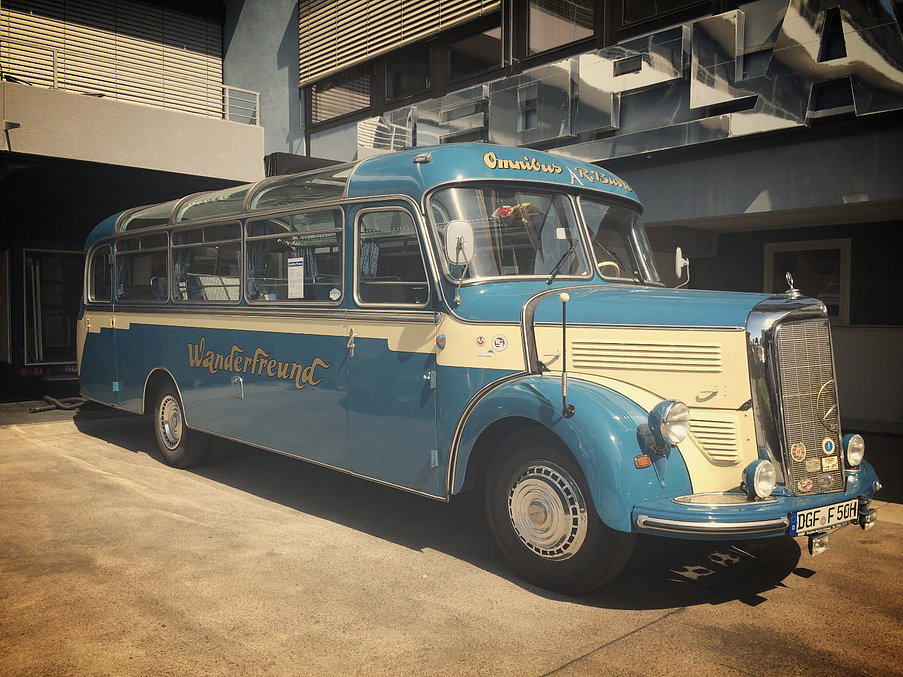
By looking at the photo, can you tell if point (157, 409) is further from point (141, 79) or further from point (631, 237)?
point (141, 79)

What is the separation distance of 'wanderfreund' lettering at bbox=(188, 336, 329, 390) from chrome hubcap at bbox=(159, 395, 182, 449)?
68 cm

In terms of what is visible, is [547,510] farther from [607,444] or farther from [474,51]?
[474,51]

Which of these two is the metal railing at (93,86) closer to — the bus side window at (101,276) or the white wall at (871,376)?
the bus side window at (101,276)

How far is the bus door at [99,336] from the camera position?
869 cm

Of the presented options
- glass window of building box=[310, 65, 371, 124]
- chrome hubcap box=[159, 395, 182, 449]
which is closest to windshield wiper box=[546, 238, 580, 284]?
chrome hubcap box=[159, 395, 182, 449]

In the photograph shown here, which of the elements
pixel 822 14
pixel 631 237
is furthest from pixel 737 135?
pixel 631 237

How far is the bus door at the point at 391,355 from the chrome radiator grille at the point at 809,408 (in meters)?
2.05

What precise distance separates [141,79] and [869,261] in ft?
43.3

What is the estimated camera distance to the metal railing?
1312 cm

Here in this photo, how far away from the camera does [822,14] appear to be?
7.35m

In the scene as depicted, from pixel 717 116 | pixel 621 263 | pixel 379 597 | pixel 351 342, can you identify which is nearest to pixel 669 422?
pixel 621 263

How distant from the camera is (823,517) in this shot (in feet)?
13.3

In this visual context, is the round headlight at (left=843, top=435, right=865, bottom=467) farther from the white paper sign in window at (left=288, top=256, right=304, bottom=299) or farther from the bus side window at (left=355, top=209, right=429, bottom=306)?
the white paper sign in window at (left=288, top=256, right=304, bottom=299)

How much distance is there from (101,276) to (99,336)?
69 centimetres
